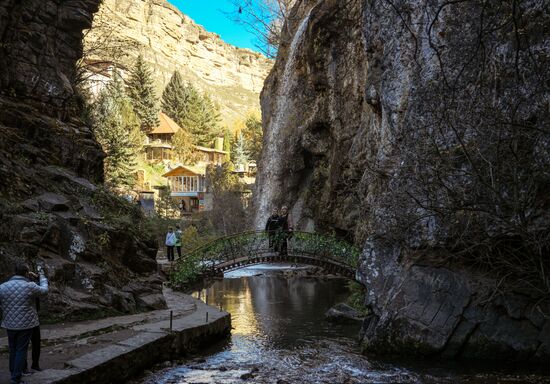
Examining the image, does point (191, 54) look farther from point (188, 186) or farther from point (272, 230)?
point (272, 230)

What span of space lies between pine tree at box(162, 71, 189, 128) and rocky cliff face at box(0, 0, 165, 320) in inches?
2280

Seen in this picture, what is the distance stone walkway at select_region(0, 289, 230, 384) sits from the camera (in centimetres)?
807

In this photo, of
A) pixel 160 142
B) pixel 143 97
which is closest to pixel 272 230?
pixel 160 142

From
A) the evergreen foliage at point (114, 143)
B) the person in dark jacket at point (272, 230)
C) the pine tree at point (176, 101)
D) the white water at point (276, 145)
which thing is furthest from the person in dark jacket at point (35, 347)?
the pine tree at point (176, 101)

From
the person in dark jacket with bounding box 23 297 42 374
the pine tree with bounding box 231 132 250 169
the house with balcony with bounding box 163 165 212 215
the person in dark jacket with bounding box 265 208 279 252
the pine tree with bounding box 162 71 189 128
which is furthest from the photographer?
the pine tree with bounding box 231 132 250 169

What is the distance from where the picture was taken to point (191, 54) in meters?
132

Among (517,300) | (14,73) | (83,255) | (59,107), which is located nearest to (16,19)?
(14,73)

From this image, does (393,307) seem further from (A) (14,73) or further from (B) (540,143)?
(A) (14,73)

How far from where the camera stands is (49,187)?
46.5 ft

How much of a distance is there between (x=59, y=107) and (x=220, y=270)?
8417 millimetres

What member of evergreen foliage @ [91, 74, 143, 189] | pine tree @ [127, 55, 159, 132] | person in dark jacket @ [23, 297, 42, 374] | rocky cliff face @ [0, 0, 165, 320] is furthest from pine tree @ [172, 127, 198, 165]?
person in dark jacket @ [23, 297, 42, 374]

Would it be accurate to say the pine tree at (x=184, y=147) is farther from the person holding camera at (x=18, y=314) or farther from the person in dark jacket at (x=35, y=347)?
the person holding camera at (x=18, y=314)

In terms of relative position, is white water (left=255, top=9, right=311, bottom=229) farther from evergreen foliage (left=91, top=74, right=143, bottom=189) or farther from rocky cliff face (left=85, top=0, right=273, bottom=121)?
rocky cliff face (left=85, top=0, right=273, bottom=121)

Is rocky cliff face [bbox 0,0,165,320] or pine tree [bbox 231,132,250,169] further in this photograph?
pine tree [bbox 231,132,250,169]
